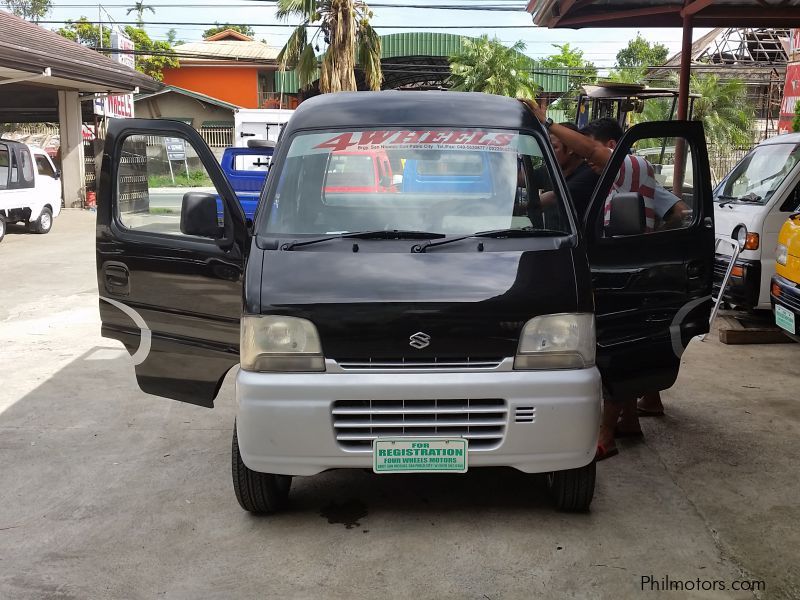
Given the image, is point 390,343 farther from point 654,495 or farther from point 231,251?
point 654,495

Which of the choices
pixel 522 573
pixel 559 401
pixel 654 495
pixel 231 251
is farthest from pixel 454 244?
pixel 654 495

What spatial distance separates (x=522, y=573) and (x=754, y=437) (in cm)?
248

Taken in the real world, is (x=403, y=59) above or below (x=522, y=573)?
above

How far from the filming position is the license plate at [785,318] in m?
5.82

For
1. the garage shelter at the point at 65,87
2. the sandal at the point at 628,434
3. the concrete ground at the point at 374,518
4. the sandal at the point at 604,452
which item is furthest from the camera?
the garage shelter at the point at 65,87

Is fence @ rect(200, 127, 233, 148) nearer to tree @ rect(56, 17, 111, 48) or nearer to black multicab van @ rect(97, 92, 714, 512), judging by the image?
tree @ rect(56, 17, 111, 48)

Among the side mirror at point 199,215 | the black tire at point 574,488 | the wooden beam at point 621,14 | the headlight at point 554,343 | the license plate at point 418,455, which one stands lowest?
the black tire at point 574,488

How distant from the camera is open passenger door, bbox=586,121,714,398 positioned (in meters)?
4.27

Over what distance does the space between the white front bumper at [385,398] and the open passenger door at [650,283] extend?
0.80m

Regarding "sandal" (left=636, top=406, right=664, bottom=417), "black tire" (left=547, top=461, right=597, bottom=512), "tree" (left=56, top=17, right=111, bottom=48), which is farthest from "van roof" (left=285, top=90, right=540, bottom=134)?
"tree" (left=56, top=17, right=111, bottom=48)

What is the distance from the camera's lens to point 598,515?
4.04 metres

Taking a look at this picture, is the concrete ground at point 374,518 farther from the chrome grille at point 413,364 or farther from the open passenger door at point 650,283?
the chrome grille at point 413,364

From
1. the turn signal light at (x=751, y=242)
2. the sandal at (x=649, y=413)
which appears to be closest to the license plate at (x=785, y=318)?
the sandal at (x=649, y=413)

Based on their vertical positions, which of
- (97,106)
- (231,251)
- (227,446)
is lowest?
(227,446)
